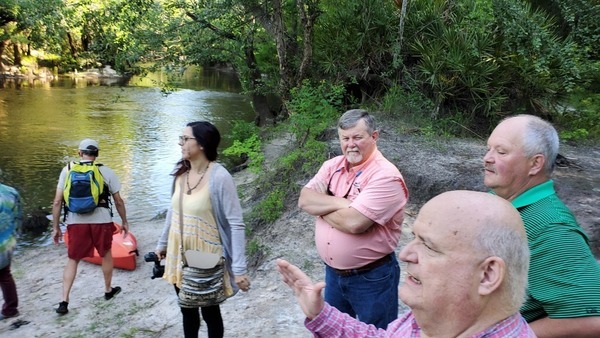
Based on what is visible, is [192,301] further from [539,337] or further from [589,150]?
[589,150]

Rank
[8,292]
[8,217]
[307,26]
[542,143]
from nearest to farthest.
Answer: [542,143] < [8,217] < [8,292] < [307,26]

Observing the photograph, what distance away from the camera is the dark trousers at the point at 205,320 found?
9.70ft

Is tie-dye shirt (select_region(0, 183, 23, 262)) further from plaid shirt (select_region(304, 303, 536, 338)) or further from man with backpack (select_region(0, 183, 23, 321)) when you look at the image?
plaid shirt (select_region(304, 303, 536, 338))

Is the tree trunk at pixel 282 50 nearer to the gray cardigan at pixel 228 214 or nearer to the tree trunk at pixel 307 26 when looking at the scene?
the tree trunk at pixel 307 26

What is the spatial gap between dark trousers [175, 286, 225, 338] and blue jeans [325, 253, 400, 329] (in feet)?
2.99

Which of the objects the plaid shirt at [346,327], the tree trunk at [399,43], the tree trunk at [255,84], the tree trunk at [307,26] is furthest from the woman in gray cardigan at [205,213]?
the tree trunk at [255,84]

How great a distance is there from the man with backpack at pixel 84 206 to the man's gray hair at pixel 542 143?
382cm

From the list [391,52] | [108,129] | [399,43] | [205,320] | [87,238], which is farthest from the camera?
[108,129]

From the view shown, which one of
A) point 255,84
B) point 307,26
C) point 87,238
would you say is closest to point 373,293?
point 87,238

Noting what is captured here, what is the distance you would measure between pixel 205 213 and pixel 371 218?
1.04m

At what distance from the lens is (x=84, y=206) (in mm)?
4355

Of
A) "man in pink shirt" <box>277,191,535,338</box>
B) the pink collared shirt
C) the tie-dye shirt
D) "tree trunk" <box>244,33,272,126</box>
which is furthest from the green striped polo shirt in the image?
"tree trunk" <box>244,33,272,126</box>

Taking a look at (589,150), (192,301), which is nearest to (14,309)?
(192,301)

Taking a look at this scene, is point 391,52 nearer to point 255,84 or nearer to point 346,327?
point 255,84
